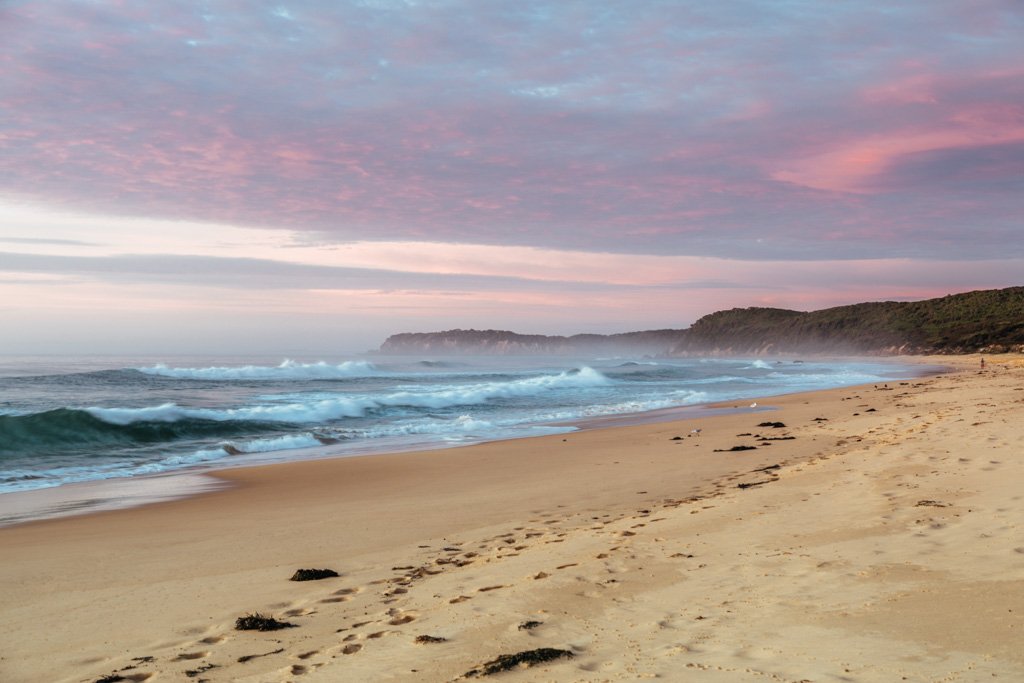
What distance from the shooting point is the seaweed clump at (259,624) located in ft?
15.8

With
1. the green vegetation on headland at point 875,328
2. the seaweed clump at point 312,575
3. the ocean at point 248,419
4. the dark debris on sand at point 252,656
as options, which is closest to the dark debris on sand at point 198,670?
the dark debris on sand at point 252,656

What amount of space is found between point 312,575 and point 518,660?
Result: 2.80 meters

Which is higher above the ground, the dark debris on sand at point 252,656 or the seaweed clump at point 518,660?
the seaweed clump at point 518,660

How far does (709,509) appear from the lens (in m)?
7.64

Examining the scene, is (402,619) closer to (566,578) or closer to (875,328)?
(566,578)

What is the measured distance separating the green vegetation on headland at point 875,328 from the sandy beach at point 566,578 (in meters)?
78.7

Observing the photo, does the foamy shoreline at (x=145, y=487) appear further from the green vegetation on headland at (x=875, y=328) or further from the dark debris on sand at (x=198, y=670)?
the green vegetation on headland at (x=875, y=328)

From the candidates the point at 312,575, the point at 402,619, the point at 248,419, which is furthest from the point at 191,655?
the point at 248,419

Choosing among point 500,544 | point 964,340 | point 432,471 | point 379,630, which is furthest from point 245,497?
point 964,340

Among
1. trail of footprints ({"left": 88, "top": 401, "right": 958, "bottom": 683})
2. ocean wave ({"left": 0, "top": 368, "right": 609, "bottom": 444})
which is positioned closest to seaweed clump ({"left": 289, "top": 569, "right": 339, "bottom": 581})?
trail of footprints ({"left": 88, "top": 401, "right": 958, "bottom": 683})

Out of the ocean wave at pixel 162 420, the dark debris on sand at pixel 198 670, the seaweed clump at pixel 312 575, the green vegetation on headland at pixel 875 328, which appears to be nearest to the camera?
the dark debris on sand at pixel 198 670

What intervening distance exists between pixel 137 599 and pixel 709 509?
552 cm

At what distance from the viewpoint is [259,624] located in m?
4.85

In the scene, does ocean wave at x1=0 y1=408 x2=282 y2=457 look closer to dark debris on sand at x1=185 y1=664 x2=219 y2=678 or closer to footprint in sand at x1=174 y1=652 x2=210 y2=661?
footprint in sand at x1=174 y1=652 x2=210 y2=661
